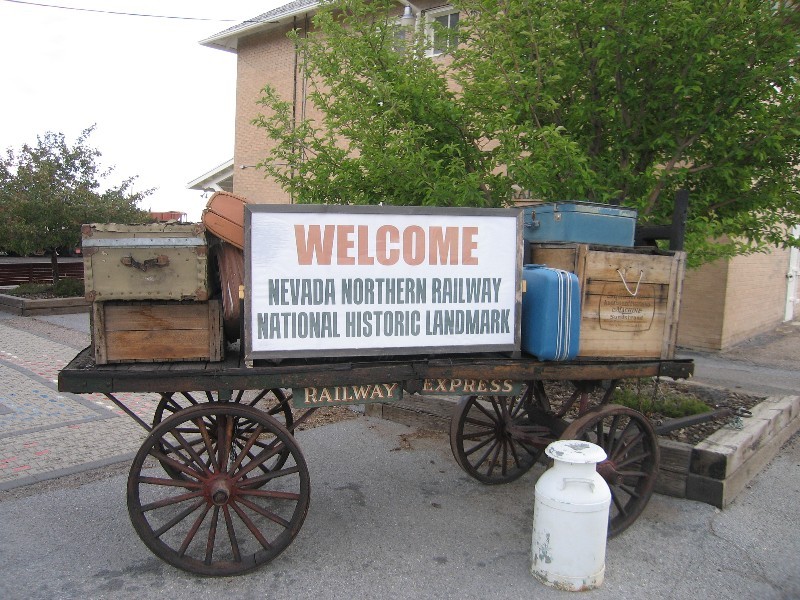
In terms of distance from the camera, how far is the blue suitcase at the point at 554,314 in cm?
356

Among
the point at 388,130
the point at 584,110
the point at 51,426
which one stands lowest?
the point at 51,426

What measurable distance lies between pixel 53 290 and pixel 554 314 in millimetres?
16237

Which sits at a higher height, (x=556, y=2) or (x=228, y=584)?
(x=556, y=2)

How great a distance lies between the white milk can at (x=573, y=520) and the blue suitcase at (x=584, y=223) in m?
1.35

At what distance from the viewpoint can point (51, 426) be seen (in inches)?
243

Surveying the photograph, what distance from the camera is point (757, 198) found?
5.65m

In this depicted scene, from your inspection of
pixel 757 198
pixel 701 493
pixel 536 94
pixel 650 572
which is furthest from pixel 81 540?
pixel 757 198

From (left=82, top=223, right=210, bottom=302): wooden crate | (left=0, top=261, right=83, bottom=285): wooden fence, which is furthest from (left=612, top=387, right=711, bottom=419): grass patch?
(left=0, top=261, right=83, bottom=285): wooden fence

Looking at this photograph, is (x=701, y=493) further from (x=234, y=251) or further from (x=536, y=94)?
(x=234, y=251)

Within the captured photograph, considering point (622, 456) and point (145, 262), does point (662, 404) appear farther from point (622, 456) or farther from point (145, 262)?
point (145, 262)

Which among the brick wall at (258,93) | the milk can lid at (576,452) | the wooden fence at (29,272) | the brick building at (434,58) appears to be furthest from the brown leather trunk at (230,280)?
the wooden fence at (29,272)

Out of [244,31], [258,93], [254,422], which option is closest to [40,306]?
[258,93]

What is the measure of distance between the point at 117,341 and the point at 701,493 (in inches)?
167

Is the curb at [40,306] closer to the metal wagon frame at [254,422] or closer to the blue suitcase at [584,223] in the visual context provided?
the metal wagon frame at [254,422]
